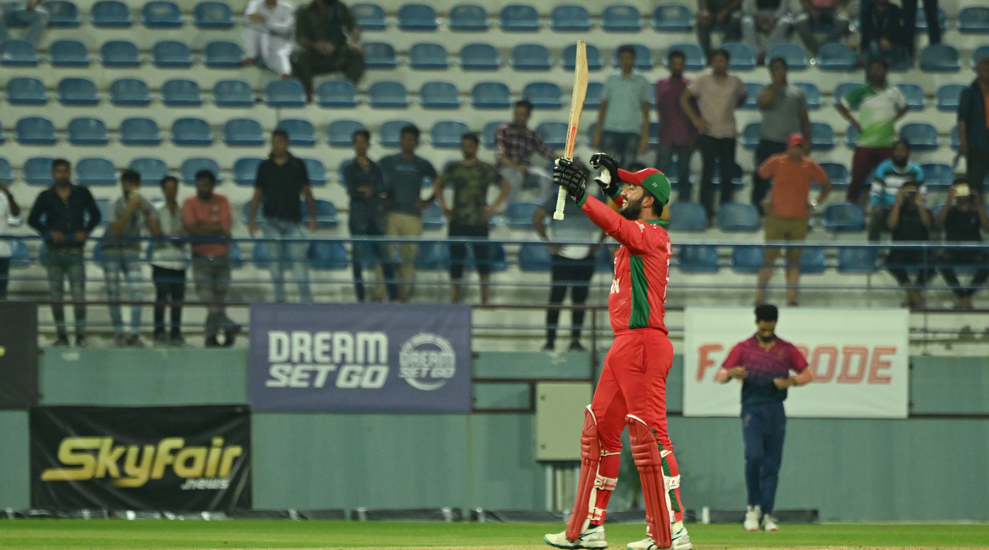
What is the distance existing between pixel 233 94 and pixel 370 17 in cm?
230

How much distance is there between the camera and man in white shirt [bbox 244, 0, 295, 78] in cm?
1575

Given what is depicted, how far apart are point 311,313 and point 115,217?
2.42 meters

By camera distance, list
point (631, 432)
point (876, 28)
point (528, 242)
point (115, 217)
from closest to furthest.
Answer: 1. point (631, 432)
2. point (528, 242)
3. point (115, 217)
4. point (876, 28)

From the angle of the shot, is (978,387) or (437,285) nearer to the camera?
(978,387)

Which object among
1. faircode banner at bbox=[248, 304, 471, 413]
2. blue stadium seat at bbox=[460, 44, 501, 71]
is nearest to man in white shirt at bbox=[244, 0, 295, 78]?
blue stadium seat at bbox=[460, 44, 501, 71]

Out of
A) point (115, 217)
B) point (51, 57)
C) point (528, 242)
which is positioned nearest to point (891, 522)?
point (528, 242)

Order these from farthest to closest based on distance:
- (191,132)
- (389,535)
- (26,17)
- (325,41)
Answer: (26,17) < (325,41) < (191,132) < (389,535)

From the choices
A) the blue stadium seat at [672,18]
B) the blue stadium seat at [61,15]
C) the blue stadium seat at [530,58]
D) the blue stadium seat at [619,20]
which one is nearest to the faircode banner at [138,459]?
the blue stadium seat at [530,58]

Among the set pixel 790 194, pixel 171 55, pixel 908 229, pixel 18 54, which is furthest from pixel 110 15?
pixel 908 229

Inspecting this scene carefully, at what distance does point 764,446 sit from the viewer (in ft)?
34.6

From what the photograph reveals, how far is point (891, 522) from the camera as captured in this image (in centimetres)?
1238

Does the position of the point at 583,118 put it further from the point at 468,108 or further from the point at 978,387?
the point at 978,387

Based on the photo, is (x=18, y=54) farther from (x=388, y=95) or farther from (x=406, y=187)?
(x=406, y=187)

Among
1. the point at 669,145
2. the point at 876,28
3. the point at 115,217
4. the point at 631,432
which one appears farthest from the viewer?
the point at 876,28
